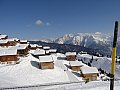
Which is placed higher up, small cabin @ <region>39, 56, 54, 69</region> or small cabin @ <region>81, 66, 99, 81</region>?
small cabin @ <region>39, 56, 54, 69</region>

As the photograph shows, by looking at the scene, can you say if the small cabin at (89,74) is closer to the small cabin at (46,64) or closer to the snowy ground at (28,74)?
the snowy ground at (28,74)

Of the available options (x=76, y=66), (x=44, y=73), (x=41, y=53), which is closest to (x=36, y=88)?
(x=44, y=73)

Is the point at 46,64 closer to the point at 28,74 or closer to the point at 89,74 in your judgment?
the point at 28,74

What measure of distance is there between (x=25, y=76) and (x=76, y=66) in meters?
21.2

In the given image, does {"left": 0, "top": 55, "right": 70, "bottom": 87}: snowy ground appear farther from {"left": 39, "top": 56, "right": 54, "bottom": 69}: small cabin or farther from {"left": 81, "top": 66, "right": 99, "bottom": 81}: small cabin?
{"left": 81, "top": 66, "right": 99, "bottom": 81}: small cabin

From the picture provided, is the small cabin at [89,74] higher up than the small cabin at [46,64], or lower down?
lower down

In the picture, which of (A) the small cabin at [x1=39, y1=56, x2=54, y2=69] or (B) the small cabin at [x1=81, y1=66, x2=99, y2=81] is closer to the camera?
(B) the small cabin at [x1=81, y1=66, x2=99, y2=81]

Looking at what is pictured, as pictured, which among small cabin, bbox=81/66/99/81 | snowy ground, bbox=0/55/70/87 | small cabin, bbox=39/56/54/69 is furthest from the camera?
small cabin, bbox=39/56/54/69

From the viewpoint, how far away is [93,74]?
57.8 meters

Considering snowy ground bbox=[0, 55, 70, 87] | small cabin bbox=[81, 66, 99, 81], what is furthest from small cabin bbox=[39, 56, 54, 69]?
small cabin bbox=[81, 66, 99, 81]

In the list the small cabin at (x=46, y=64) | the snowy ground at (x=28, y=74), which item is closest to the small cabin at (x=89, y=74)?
the snowy ground at (x=28, y=74)

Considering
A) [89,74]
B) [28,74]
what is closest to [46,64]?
[28,74]

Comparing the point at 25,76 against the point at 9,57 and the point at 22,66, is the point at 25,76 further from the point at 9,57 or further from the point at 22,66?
the point at 9,57

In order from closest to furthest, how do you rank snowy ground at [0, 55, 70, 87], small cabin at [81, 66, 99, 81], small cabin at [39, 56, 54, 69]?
snowy ground at [0, 55, 70, 87] < small cabin at [81, 66, 99, 81] < small cabin at [39, 56, 54, 69]
